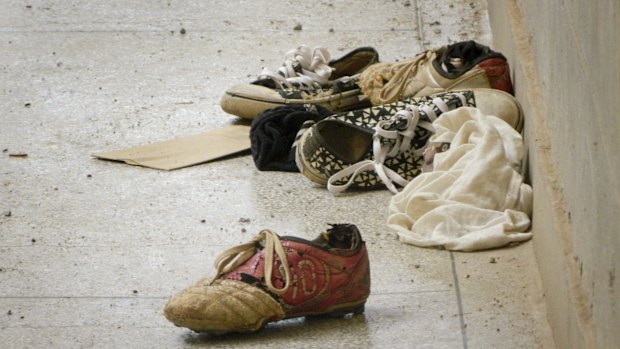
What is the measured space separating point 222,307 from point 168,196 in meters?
1.41

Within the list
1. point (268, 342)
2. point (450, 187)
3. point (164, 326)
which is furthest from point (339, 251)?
point (450, 187)

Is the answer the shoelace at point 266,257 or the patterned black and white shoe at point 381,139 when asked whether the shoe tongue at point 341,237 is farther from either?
the patterned black and white shoe at point 381,139

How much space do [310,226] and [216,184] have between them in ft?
2.08

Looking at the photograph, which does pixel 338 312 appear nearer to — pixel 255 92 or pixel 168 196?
pixel 168 196

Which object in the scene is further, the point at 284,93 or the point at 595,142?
the point at 284,93

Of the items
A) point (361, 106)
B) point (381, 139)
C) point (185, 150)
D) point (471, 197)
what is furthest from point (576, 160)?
point (185, 150)

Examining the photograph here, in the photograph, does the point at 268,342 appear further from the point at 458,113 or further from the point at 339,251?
the point at 458,113

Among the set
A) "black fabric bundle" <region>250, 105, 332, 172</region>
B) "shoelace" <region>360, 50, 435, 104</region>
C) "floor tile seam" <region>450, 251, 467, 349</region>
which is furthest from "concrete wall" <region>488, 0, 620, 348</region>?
"black fabric bundle" <region>250, 105, 332, 172</region>

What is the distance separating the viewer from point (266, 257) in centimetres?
365

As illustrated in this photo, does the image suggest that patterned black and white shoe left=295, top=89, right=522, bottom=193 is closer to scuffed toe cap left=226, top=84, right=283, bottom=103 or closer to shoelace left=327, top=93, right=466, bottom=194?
shoelace left=327, top=93, right=466, bottom=194

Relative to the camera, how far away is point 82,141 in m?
5.57

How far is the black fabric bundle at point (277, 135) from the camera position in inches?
202

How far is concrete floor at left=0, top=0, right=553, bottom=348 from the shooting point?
380cm

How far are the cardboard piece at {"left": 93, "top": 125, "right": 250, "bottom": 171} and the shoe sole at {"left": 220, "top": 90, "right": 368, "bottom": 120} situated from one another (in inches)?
4.2
